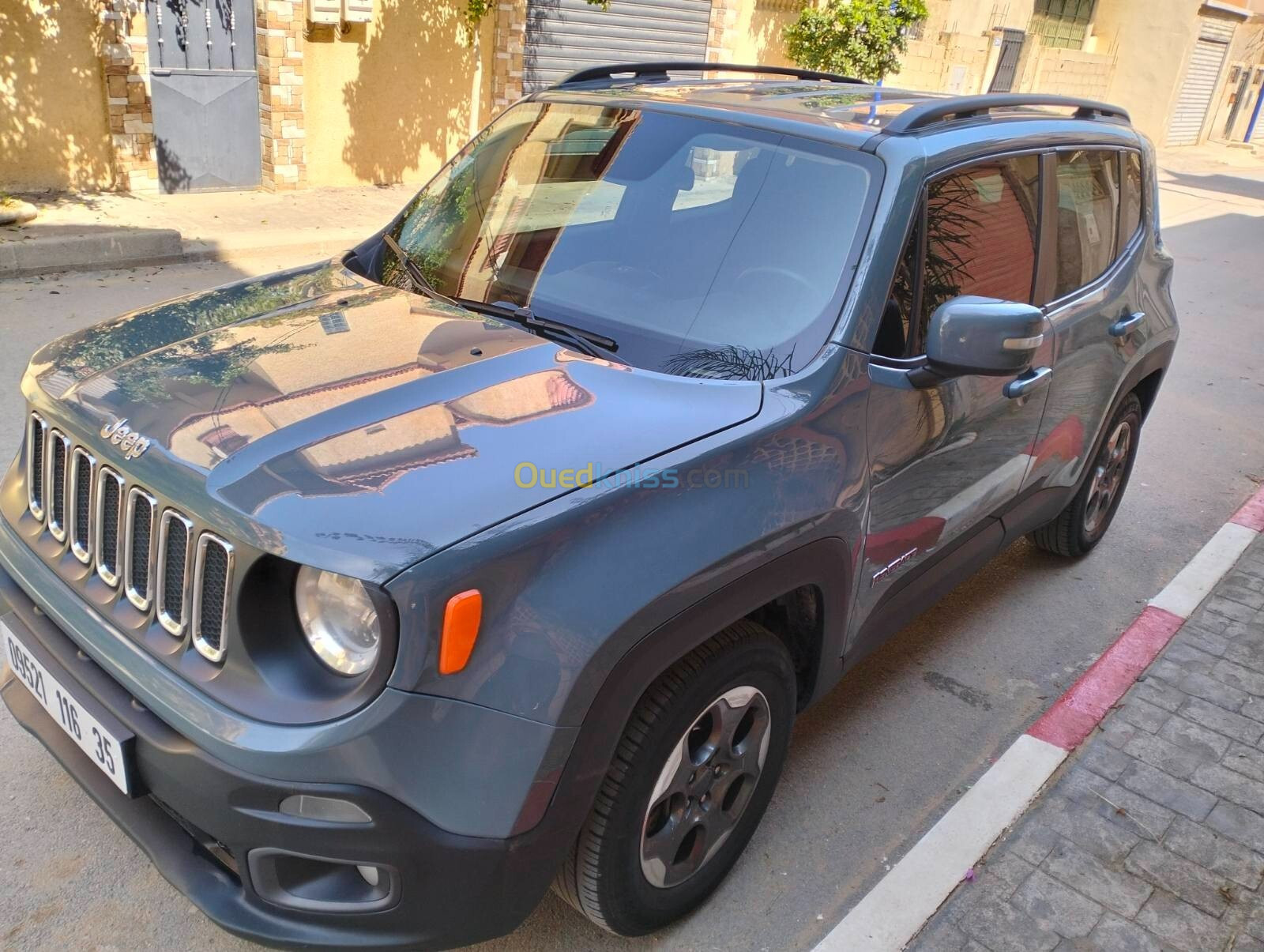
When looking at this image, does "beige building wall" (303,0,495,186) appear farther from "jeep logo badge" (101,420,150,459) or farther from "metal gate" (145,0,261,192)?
"jeep logo badge" (101,420,150,459)

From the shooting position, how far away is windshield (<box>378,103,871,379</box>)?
2.55 metres

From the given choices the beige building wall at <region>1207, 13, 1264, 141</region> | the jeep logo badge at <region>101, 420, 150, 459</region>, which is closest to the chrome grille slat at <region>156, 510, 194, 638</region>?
the jeep logo badge at <region>101, 420, 150, 459</region>

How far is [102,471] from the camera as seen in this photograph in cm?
212

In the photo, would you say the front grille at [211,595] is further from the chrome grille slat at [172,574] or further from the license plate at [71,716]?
the license plate at [71,716]

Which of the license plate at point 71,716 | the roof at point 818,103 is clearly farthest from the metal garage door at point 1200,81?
the license plate at point 71,716

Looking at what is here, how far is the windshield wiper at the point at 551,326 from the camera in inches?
102

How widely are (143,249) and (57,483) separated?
19.9ft

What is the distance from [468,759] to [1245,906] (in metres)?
2.22

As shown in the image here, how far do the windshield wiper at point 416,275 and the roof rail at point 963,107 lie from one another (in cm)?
125

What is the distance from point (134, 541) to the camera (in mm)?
2068

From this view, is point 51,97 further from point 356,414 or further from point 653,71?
point 356,414

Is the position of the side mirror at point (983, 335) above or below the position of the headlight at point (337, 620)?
above

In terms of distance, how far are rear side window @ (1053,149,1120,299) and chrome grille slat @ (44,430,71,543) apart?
2.87 meters

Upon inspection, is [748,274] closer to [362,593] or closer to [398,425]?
[398,425]
